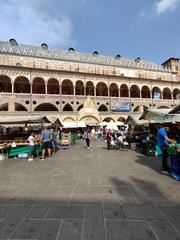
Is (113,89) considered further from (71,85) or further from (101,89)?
(71,85)

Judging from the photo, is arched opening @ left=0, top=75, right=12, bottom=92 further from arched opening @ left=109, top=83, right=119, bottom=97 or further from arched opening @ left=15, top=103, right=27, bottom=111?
arched opening @ left=109, top=83, right=119, bottom=97

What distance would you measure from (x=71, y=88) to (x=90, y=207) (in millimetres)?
34728

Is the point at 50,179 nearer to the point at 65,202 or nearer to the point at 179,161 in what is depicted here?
the point at 65,202

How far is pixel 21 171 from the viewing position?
7.27m

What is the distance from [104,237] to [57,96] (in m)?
30.3

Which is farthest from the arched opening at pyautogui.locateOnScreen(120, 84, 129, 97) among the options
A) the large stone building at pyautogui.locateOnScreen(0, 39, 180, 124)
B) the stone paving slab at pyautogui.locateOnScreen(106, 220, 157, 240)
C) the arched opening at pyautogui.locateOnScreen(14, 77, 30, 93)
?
the stone paving slab at pyautogui.locateOnScreen(106, 220, 157, 240)

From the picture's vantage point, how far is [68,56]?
134 feet

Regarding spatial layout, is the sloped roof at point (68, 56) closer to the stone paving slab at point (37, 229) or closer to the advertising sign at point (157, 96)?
the advertising sign at point (157, 96)

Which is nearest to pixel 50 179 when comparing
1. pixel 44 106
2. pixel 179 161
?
pixel 179 161

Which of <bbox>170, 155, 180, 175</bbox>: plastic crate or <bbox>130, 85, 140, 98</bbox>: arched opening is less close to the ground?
<bbox>130, 85, 140, 98</bbox>: arched opening

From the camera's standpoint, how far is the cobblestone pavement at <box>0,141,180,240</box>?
117 inches

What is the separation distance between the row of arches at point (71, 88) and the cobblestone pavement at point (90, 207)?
26629 millimetres

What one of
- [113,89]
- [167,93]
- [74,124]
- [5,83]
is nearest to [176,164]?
[74,124]

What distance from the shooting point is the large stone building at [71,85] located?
3041 centimetres
